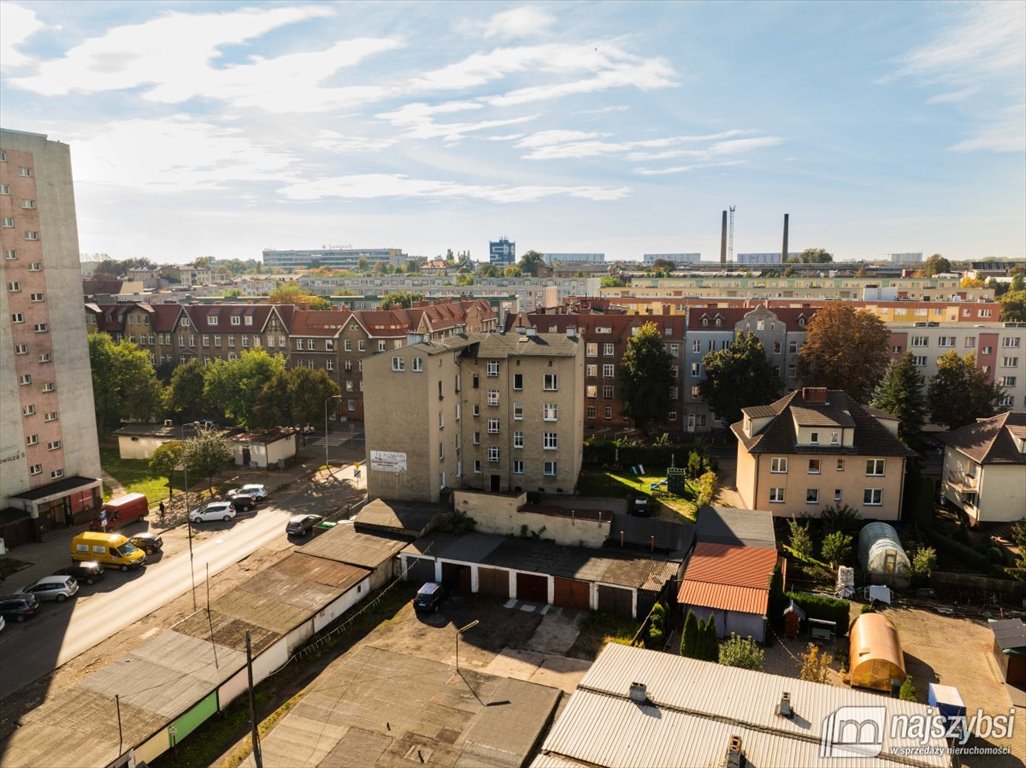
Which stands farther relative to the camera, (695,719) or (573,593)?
(573,593)

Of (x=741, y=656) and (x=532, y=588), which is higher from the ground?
(x=741, y=656)

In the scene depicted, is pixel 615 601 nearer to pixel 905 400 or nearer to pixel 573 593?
pixel 573 593

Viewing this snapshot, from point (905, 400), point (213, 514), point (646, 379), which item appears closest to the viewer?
point (213, 514)

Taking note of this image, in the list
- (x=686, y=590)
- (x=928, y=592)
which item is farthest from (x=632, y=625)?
(x=928, y=592)

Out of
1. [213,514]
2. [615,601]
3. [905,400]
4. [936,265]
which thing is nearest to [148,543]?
[213,514]

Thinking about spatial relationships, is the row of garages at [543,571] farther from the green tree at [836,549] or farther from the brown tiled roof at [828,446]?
the brown tiled roof at [828,446]

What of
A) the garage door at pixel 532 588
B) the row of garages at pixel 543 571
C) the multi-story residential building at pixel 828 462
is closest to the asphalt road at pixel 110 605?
the row of garages at pixel 543 571

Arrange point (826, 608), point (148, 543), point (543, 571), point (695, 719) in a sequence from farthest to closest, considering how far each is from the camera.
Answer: point (148, 543), point (543, 571), point (826, 608), point (695, 719)

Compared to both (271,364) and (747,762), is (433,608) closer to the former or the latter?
(747,762)

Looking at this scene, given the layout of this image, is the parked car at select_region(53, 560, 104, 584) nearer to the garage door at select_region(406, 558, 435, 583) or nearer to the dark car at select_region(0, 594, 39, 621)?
the dark car at select_region(0, 594, 39, 621)
